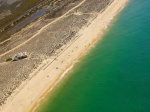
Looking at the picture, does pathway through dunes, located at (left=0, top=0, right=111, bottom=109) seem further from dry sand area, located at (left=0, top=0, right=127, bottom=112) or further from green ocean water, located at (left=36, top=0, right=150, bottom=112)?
green ocean water, located at (left=36, top=0, right=150, bottom=112)

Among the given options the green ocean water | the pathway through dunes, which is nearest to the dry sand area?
the pathway through dunes

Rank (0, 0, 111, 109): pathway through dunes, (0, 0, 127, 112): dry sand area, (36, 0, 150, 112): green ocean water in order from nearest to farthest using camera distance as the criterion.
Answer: (36, 0, 150, 112): green ocean water, (0, 0, 127, 112): dry sand area, (0, 0, 111, 109): pathway through dunes

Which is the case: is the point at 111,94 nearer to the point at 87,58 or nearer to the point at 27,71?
the point at 87,58

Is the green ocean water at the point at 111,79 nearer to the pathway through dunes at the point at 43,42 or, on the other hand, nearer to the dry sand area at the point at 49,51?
the dry sand area at the point at 49,51

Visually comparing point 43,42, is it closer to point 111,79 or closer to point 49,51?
point 49,51

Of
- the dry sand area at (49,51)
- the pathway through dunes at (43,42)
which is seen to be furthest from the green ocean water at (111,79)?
the pathway through dunes at (43,42)

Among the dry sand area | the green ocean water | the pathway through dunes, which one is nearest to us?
the green ocean water

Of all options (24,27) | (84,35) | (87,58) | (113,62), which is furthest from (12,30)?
(113,62)
